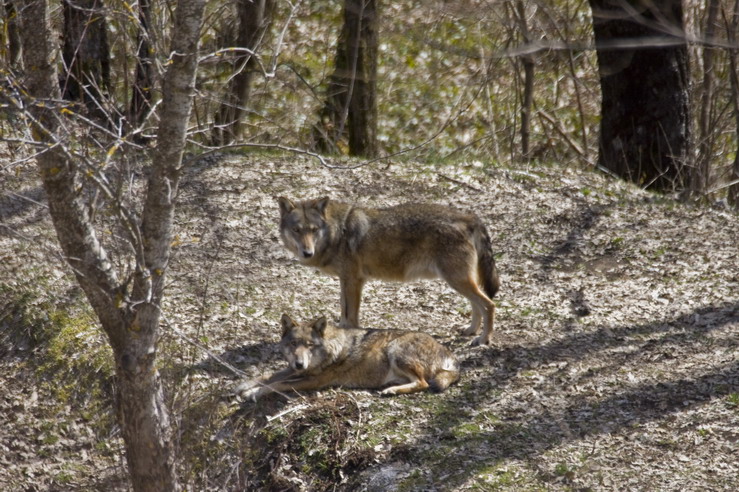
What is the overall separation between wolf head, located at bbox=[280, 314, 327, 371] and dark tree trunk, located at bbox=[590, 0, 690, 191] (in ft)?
23.4

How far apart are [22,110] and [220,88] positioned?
11.2 meters

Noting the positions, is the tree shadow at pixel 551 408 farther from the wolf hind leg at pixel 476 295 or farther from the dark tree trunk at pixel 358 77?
the dark tree trunk at pixel 358 77

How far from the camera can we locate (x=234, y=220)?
10734 mm

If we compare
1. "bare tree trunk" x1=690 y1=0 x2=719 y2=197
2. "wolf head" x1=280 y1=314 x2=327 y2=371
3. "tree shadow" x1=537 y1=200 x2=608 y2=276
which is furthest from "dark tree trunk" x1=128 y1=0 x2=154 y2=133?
"bare tree trunk" x1=690 y1=0 x2=719 y2=197

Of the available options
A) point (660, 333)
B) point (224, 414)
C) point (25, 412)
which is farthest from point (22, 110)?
point (660, 333)

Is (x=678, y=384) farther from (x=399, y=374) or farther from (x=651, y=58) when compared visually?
(x=651, y=58)

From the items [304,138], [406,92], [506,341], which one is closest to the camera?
[506,341]

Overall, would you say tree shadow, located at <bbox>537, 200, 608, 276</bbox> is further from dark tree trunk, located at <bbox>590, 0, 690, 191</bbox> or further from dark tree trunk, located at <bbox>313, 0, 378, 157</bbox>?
dark tree trunk, located at <bbox>313, 0, 378, 157</bbox>

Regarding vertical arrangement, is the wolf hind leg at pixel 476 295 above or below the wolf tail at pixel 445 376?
above

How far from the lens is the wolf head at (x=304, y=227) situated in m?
8.42

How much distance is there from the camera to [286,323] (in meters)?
7.69

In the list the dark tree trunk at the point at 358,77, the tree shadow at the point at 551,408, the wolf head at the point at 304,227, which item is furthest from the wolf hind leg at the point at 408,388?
the dark tree trunk at the point at 358,77

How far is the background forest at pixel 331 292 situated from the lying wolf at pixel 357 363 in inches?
6.6

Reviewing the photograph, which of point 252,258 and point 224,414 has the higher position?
point 252,258
